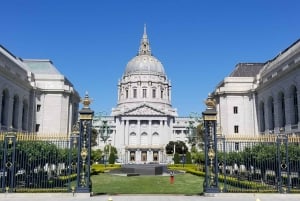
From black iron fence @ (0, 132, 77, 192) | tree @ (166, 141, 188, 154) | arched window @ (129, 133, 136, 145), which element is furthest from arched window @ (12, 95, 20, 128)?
arched window @ (129, 133, 136, 145)

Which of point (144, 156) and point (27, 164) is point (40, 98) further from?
point (144, 156)

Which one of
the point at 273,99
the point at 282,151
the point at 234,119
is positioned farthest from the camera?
the point at 234,119

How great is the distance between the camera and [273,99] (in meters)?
50.1

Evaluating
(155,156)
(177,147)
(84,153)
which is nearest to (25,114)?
(84,153)

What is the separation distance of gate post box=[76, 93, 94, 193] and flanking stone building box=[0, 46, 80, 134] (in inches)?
1280

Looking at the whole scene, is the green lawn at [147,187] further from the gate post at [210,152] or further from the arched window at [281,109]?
the arched window at [281,109]

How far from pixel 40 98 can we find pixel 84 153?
41.6 meters

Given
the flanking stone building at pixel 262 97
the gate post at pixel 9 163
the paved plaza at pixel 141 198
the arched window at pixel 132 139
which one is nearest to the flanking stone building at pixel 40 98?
the flanking stone building at pixel 262 97

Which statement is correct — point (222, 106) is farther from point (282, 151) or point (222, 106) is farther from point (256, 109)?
point (282, 151)

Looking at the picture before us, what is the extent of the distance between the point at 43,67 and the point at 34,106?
980 centimetres

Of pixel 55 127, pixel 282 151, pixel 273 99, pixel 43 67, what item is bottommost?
pixel 282 151

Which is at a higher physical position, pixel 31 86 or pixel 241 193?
pixel 31 86

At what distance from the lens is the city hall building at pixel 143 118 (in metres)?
101

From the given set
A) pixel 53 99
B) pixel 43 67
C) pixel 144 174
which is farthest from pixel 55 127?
pixel 144 174
